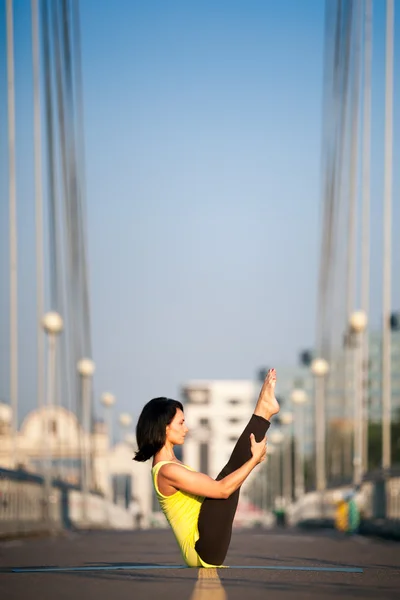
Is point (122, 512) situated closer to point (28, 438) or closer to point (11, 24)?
point (11, 24)

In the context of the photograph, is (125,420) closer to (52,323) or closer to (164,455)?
(52,323)

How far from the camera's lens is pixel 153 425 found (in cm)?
639

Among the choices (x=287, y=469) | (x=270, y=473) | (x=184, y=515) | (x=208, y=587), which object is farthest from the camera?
(x=270, y=473)

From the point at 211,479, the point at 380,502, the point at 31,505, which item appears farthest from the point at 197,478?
the point at 380,502

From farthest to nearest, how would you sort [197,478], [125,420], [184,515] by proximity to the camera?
[125,420], [184,515], [197,478]

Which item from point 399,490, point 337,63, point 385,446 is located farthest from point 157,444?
point 337,63

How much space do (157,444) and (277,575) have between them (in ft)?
2.64

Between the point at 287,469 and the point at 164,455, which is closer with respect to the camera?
the point at 164,455

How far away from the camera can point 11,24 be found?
101 feet

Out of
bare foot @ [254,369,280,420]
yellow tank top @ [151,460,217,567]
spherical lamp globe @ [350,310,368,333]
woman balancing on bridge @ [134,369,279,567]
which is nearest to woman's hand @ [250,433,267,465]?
woman balancing on bridge @ [134,369,279,567]

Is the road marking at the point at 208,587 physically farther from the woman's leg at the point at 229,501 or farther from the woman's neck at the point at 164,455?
the woman's neck at the point at 164,455

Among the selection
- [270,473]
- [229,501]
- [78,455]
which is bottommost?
[270,473]

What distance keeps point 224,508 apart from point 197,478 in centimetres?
21

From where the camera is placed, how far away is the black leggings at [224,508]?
6.21m
